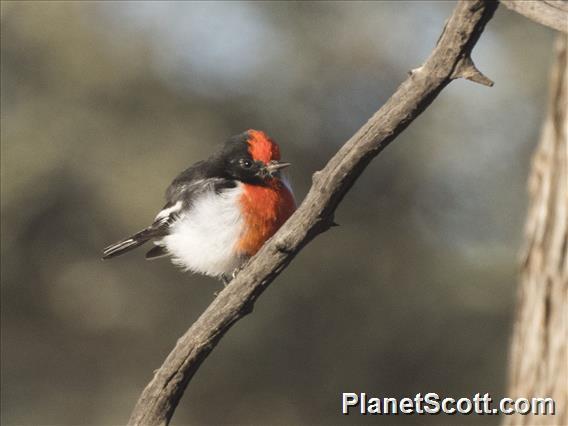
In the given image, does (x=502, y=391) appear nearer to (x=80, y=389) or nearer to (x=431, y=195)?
(x=431, y=195)

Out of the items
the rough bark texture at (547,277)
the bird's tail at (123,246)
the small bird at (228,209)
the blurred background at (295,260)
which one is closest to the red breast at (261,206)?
the small bird at (228,209)

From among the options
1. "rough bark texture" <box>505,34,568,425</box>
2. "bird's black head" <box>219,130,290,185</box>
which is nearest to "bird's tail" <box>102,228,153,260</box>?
"bird's black head" <box>219,130,290,185</box>

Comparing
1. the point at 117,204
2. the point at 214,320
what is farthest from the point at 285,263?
the point at 117,204

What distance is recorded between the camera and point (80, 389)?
1157 cm

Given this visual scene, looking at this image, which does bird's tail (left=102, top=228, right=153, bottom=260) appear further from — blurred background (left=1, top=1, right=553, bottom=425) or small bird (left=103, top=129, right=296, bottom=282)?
blurred background (left=1, top=1, right=553, bottom=425)

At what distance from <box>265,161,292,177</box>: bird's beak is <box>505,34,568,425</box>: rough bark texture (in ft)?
4.19

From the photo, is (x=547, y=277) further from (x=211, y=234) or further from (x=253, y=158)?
(x=211, y=234)

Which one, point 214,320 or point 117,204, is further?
point 117,204

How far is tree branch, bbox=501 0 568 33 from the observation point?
3.07 m

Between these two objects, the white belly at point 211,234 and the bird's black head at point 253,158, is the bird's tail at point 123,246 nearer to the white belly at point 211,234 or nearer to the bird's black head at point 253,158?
the white belly at point 211,234

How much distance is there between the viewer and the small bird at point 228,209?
4.91 metres

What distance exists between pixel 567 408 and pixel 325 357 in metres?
7.12

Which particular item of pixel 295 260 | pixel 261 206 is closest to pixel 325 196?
pixel 261 206

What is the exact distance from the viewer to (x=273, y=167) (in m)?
4.98
